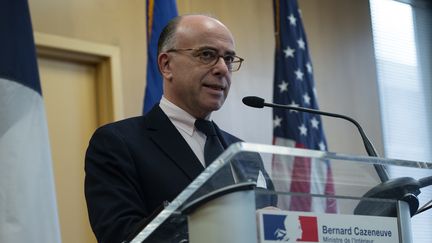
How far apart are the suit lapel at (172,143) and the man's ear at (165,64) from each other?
0.16 metres

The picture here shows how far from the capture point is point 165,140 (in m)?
2.44

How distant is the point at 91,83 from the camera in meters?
4.47

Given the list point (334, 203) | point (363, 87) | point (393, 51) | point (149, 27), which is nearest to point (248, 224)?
point (334, 203)

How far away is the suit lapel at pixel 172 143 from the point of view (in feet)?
7.65

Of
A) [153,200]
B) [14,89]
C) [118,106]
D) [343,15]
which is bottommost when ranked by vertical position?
[153,200]

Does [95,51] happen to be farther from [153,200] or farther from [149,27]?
[153,200]

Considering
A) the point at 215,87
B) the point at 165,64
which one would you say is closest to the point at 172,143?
the point at 215,87

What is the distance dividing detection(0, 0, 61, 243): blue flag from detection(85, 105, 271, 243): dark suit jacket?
2.54 feet

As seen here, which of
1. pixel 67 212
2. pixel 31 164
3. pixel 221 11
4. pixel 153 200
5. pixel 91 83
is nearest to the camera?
pixel 153 200

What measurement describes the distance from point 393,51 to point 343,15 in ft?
2.19

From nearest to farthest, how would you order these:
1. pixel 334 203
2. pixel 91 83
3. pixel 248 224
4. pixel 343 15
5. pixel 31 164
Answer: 1. pixel 248 224
2. pixel 334 203
3. pixel 31 164
4. pixel 91 83
5. pixel 343 15

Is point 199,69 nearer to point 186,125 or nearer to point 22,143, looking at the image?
point 186,125

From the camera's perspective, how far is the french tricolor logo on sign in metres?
1.50

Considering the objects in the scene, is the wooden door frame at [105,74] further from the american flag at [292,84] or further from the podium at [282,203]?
the podium at [282,203]
